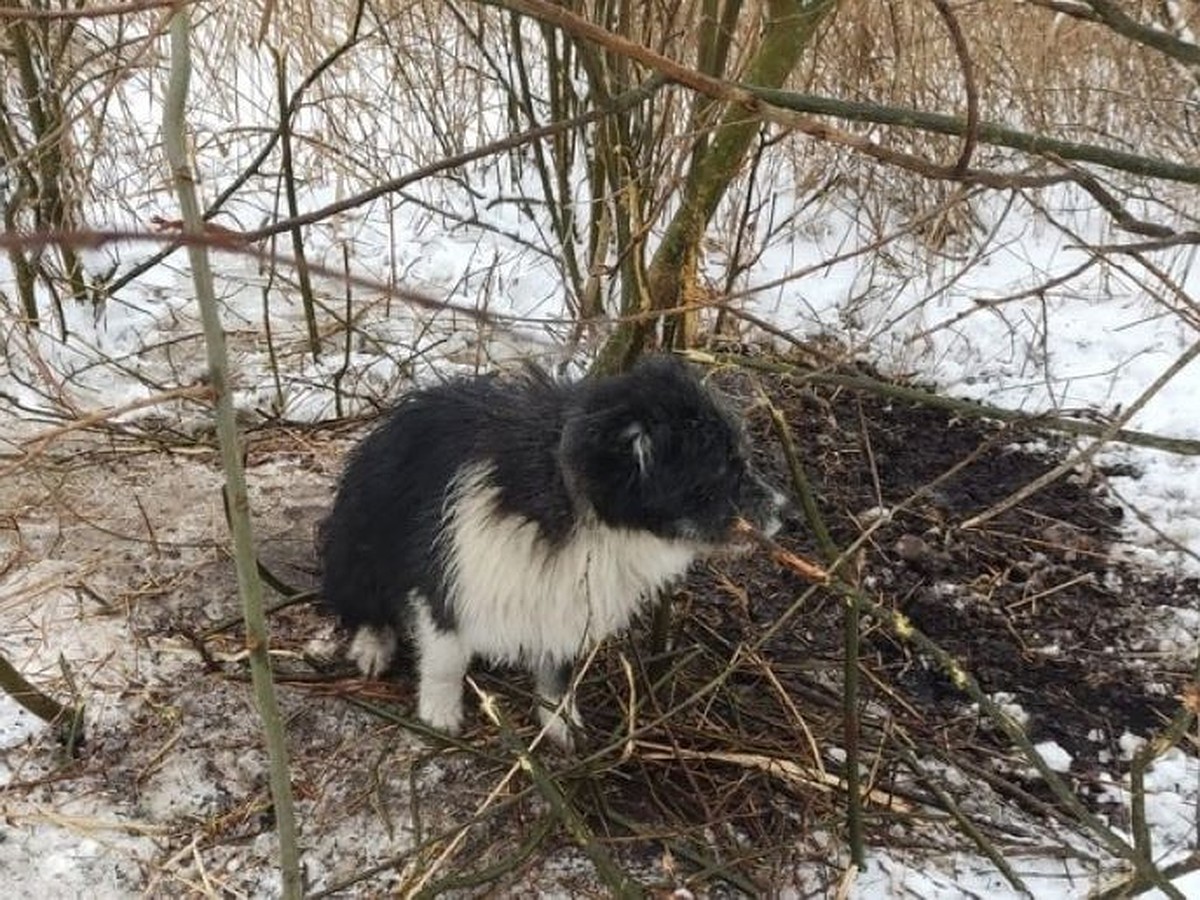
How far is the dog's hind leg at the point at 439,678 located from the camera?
3.08 m

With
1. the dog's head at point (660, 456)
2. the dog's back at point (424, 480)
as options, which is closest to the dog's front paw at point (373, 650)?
the dog's back at point (424, 480)

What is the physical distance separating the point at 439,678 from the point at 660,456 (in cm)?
103

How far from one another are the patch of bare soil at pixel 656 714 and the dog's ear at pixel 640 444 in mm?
402

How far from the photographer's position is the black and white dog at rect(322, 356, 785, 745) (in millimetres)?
2654

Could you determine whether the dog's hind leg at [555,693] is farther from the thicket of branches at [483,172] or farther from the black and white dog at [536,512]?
the thicket of branches at [483,172]

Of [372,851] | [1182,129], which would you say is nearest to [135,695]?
[372,851]

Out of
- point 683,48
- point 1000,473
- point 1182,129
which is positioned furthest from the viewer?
point 1182,129

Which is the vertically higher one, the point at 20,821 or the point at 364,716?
the point at 364,716

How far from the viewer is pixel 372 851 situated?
2.83 meters

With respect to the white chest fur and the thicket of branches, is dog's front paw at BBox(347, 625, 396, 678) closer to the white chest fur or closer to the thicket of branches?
the white chest fur

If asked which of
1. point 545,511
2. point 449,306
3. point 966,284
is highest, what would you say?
point 966,284

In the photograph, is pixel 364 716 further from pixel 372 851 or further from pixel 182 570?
pixel 182 570

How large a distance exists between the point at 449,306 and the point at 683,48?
10.9ft

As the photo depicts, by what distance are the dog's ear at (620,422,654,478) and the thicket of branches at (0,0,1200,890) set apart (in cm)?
70
